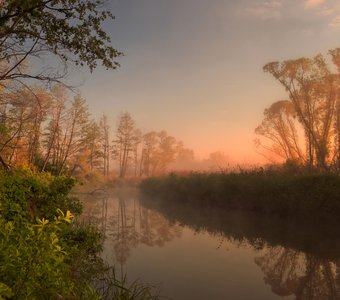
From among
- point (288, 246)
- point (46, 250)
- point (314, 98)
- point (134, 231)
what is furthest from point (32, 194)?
point (314, 98)

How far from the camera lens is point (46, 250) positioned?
156 inches

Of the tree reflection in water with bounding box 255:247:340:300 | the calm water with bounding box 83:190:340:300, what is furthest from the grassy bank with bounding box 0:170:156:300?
the tree reflection in water with bounding box 255:247:340:300

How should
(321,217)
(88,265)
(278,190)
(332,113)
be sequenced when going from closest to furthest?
(88,265) < (321,217) < (278,190) < (332,113)

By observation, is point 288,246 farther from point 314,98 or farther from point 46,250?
point 314,98

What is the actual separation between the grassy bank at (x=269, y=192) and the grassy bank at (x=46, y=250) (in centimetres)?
1244

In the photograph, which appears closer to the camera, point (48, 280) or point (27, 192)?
point (48, 280)

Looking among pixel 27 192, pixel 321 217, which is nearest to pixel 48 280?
pixel 27 192

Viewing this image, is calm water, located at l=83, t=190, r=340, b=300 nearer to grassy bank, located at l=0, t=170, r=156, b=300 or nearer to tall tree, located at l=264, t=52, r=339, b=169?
grassy bank, located at l=0, t=170, r=156, b=300

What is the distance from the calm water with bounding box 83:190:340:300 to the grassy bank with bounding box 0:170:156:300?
5.14ft

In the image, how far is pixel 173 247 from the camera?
13711mm

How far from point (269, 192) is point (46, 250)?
60.2ft

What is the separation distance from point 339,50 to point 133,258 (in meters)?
26.8

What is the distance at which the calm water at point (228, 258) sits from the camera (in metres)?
8.74

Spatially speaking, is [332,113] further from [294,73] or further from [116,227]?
[116,227]
